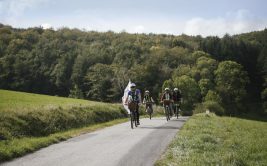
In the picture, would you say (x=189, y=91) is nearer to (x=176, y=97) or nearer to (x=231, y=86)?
(x=231, y=86)

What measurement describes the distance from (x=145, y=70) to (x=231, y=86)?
26.8m

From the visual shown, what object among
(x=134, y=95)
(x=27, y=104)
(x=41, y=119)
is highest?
(x=134, y=95)

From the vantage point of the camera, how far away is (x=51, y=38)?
176125 millimetres

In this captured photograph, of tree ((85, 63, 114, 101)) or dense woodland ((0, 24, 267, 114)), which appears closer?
dense woodland ((0, 24, 267, 114))

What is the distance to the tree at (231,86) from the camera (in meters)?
104

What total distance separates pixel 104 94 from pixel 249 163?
110370mm

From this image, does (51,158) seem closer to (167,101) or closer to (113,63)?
(167,101)

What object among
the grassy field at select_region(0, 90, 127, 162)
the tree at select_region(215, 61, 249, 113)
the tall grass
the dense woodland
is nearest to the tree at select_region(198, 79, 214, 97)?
the dense woodland

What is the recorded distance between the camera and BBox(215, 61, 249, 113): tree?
103750 millimetres

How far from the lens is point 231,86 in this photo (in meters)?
104

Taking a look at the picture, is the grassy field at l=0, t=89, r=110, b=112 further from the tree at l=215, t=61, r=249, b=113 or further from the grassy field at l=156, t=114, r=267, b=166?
the tree at l=215, t=61, r=249, b=113

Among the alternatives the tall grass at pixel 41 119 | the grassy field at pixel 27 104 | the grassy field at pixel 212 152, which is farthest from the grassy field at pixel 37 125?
the grassy field at pixel 212 152

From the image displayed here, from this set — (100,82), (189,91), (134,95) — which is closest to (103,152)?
(134,95)

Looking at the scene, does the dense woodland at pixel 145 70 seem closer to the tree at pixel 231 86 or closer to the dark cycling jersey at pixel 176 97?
the tree at pixel 231 86
